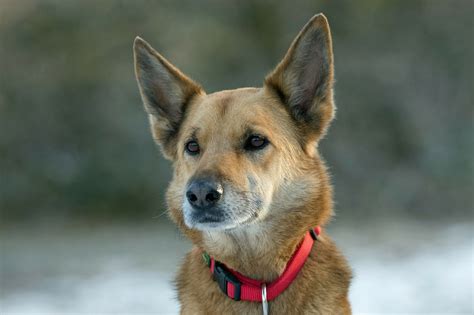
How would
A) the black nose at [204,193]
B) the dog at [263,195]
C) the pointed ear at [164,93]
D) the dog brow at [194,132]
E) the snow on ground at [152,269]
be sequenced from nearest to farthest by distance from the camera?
1. the black nose at [204,193]
2. the dog at [263,195]
3. the dog brow at [194,132]
4. the pointed ear at [164,93]
5. the snow on ground at [152,269]

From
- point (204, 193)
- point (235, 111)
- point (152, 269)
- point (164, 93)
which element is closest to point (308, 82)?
point (235, 111)

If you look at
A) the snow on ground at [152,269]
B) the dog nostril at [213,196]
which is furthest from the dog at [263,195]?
the snow on ground at [152,269]

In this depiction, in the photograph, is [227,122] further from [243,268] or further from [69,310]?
[69,310]

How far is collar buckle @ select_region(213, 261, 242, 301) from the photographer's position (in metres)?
3.64

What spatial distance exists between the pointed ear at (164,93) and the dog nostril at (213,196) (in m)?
0.83

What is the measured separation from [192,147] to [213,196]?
55cm

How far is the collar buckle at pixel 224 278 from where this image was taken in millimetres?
3641

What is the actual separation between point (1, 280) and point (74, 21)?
4.88 meters

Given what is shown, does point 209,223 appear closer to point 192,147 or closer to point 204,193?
point 204,193

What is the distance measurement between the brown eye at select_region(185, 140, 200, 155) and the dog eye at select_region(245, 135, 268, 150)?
298mm

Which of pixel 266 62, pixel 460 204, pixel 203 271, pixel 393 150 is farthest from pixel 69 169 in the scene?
pixel 203 271

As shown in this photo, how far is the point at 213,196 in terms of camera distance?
3.51m

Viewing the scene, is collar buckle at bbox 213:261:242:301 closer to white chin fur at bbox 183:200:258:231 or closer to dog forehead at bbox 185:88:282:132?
white chin fur at bbox 183:200:258:231

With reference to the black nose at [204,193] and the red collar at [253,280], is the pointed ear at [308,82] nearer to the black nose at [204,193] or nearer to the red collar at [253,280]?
the red collar at [253,280]
